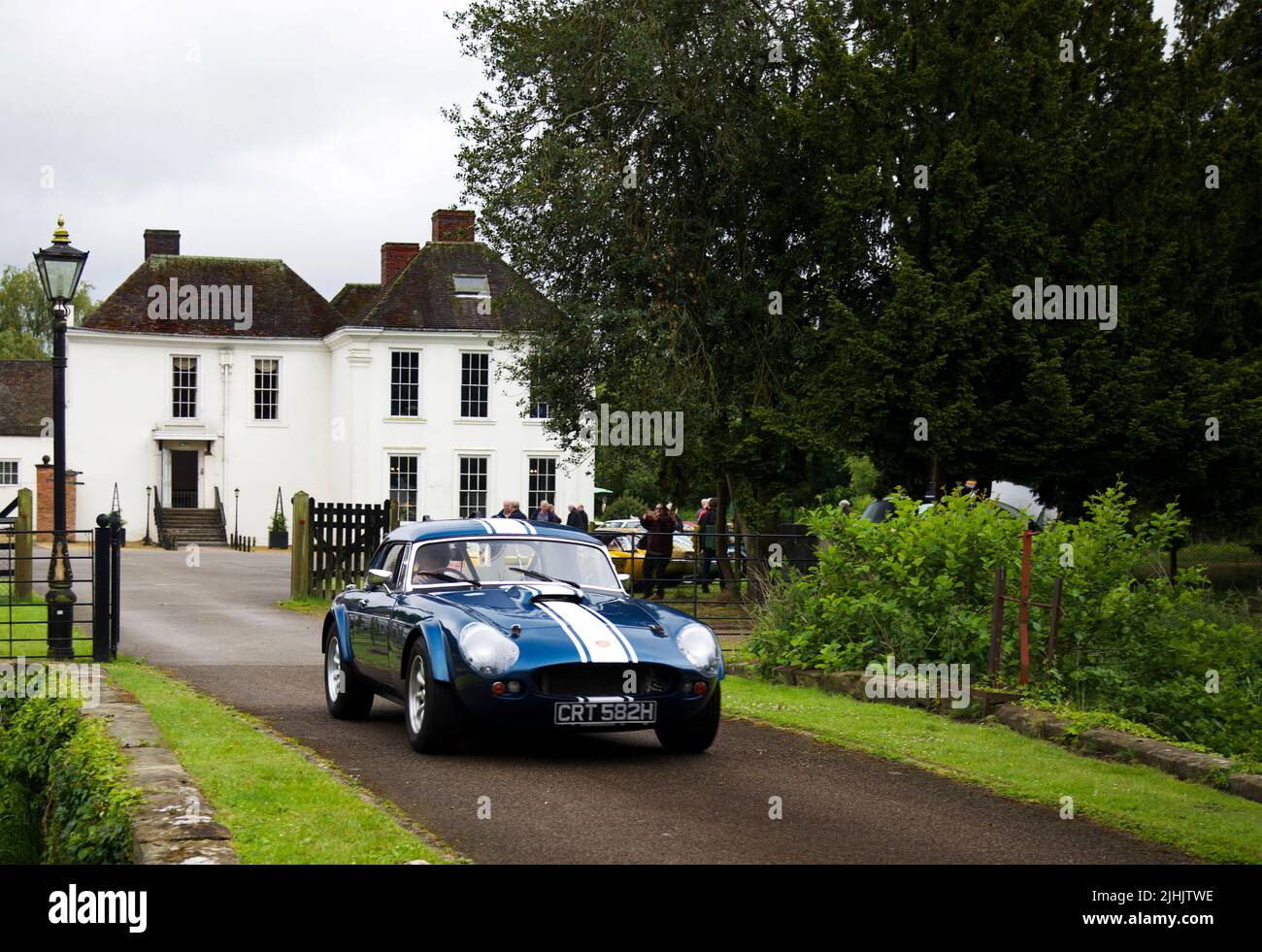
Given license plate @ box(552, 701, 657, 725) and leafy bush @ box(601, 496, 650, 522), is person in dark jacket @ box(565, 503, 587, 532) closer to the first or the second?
license plate @ box(552, 701, 657, 725)

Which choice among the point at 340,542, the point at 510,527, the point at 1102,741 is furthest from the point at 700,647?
the point at 340,542

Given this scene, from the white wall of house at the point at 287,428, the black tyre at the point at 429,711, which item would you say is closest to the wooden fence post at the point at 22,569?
the black tyre at the point at 429,711

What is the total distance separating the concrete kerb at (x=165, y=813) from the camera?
611cm

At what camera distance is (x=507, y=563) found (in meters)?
10.9

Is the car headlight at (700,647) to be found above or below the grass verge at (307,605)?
Answer: above

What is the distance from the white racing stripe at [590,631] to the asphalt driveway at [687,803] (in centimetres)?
73

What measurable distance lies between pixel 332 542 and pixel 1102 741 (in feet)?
57.3

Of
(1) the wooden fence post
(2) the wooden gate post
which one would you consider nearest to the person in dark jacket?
(2) the wooden gate post

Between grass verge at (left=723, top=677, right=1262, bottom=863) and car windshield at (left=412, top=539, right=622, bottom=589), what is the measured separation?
1.92 meters

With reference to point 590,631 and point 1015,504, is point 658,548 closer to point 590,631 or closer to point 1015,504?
point 1015,504

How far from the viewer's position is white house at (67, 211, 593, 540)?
4988cm

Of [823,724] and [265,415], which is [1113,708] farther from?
[265,415]

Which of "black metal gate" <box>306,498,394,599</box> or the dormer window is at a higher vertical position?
the dormer window

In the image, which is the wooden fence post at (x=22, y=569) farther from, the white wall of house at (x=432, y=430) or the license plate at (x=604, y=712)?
the white wall of house at (x=432, y=430)
